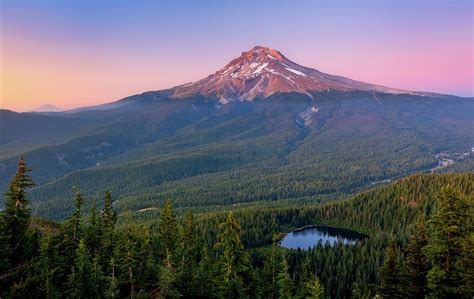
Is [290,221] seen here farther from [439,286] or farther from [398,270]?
[439,286]

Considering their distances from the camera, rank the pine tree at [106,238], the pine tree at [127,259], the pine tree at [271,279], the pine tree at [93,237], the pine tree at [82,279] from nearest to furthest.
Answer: the pine tree at [82,279] < the pine tree at [127,259] < the pine tree at [271,279] < the pine tree at [106,238] < the pine tree at [93,237]

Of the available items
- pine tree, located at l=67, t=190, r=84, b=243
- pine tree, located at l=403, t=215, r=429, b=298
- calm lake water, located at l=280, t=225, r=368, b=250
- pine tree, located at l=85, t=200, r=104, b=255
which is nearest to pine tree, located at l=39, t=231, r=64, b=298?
pine tree, located at l=67, t=190, r=84, b=243

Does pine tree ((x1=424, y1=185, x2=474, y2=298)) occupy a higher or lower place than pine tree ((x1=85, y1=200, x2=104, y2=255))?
higher

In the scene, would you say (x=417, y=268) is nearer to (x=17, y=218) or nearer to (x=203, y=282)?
(x=203, y=282)

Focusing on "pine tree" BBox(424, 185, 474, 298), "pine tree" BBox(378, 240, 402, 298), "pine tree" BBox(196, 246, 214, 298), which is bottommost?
"pine tree" BBox(196, 246, 214, 298)

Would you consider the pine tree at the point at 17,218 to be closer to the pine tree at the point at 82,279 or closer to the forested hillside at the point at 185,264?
the forested hillside at the point at 185,264

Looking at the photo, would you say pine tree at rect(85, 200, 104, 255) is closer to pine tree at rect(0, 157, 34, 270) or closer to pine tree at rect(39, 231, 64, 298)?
pine tree at rect(39, 231, 64, 298)

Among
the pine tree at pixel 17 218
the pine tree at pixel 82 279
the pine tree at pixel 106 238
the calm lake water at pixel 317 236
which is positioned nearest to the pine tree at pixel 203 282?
the pine tree at pixel 106 238
